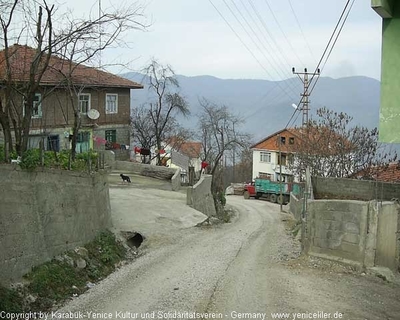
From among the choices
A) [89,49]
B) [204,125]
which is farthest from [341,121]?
[204,125]

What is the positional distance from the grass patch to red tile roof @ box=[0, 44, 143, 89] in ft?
18.4

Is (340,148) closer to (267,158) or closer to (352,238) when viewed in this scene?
(352,238)

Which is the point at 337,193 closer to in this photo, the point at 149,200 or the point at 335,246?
the point at 149,200

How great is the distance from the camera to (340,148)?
30031 millimetres

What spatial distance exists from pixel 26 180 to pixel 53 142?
2058 centimetres

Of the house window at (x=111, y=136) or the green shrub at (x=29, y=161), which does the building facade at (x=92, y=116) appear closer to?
the house window at (x=111, y=136)

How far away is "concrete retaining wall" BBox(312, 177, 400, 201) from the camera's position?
69.8 ft

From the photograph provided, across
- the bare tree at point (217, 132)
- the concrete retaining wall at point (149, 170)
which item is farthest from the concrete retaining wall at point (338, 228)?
the bare tree at point (217, 132)

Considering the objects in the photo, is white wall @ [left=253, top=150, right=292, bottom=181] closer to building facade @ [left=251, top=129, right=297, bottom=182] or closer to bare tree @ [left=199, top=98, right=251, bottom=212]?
building facade @ [left=251, top=129, right=297, bottom=182]

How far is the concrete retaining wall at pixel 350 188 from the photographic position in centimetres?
2127

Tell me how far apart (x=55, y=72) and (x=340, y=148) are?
17425 millimetres

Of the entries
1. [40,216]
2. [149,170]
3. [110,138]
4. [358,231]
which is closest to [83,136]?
[110,138]

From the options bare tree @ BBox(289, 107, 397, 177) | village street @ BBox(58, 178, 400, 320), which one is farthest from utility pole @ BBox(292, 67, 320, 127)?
village street @ BBox(58, 178, 400, 320)

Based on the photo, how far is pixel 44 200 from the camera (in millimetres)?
10891
